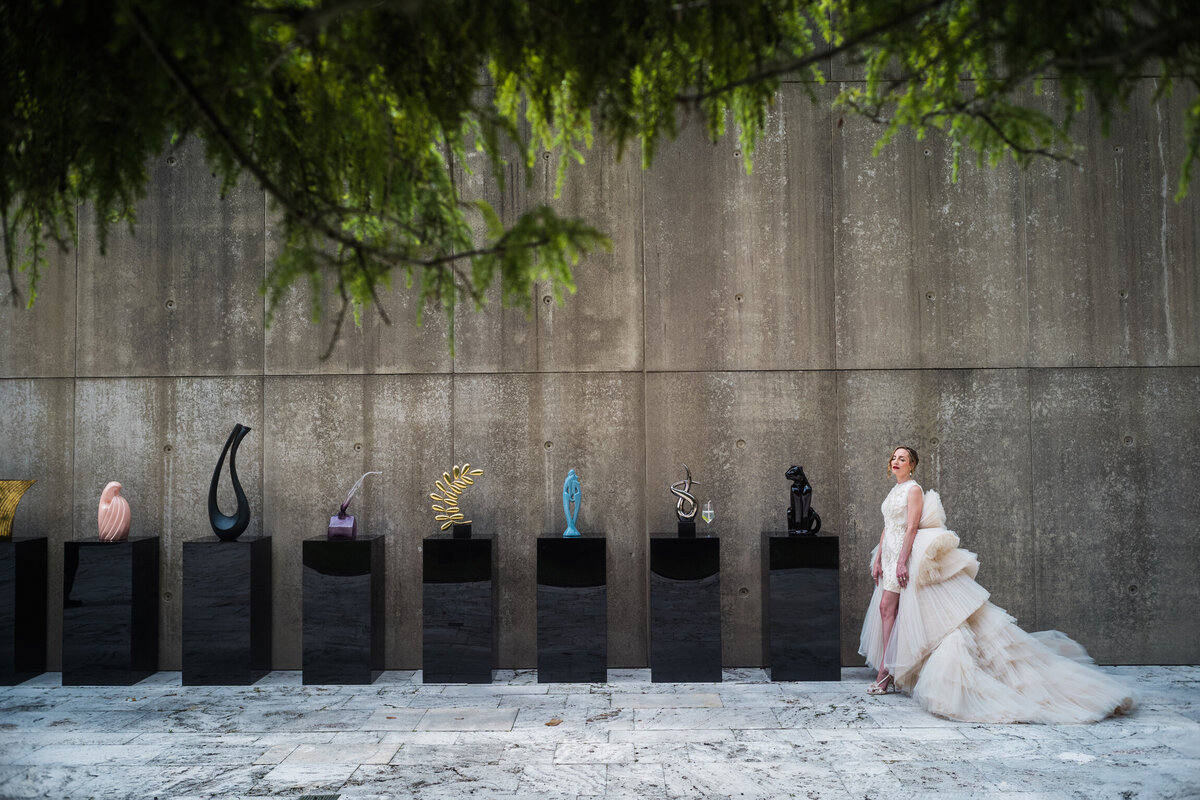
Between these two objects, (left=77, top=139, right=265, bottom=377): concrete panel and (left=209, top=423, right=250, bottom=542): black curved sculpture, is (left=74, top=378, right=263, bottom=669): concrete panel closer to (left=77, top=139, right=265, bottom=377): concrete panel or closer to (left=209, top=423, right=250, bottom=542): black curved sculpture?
(left=77, top=139, right=265, bottom=377): concrete panel

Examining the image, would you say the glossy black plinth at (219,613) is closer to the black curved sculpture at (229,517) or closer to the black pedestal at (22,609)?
the black curved sculpture at (229,517)

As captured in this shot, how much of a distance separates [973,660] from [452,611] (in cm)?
334

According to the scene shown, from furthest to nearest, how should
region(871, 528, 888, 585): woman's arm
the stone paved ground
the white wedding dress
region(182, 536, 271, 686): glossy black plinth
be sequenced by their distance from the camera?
region(182, 536, 271, 686): glossy black plinth → region(871, 528, 888, 585): woman's arm → the white wedding dress → the stone paved ground

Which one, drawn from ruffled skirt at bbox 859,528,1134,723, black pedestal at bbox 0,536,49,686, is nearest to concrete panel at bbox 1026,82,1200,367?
ruffled skirt at bbox 859,528,1134,723

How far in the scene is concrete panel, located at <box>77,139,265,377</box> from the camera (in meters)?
6.73

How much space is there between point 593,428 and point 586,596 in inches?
50.1

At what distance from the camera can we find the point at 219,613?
19.9 feet

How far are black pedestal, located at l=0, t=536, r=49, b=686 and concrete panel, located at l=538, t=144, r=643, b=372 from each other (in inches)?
153

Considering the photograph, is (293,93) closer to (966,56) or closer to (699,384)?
(966,56)

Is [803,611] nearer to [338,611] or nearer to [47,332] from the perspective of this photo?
[338,611]

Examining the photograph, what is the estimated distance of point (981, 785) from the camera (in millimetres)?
4004

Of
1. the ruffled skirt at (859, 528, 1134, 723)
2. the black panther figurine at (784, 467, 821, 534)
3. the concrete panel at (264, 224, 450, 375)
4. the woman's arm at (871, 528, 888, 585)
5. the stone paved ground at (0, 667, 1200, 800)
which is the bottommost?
the stone paved ground at (0, 667, 1200, 800)

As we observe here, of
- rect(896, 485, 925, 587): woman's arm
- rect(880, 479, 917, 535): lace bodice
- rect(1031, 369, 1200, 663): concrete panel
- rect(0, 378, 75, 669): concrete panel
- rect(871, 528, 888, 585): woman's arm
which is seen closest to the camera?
rect(896, 485, 925, 587): woman's arm

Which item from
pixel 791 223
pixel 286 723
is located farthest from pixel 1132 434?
pixel 286 723
